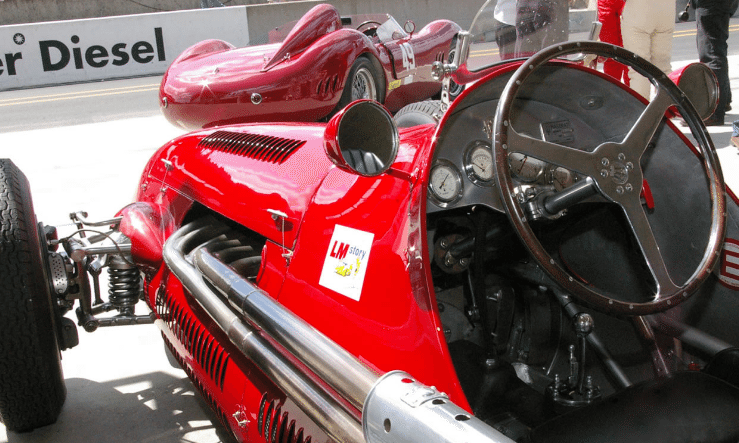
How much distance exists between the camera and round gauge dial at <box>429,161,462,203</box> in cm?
180

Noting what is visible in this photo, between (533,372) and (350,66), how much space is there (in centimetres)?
443

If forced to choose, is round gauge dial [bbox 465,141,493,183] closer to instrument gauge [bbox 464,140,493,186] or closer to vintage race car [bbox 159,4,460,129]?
instrument gauge [bbox 464,140,493,186]

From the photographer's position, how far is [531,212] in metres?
1.81

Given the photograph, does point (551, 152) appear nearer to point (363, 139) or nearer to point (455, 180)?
point (455, 180)

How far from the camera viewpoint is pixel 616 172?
176cm

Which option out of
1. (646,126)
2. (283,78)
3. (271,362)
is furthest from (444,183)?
(283,78)

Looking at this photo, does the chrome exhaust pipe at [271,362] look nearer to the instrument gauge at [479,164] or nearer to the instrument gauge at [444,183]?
the instrument gauge at [444,183]

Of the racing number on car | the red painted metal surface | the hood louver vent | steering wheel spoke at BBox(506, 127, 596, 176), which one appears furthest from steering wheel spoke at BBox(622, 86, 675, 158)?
the racing number on car

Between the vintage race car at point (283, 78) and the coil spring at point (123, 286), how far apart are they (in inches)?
128

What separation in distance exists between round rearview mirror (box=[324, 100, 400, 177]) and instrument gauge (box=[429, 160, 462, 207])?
7.5 inches

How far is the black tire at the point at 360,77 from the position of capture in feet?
20.6

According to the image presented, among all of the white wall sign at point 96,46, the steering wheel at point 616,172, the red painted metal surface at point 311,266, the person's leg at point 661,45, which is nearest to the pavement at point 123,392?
the red painted metal surface at point 311,266

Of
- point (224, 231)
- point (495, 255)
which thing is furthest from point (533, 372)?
point (224, 231)

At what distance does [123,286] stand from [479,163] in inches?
72.3
